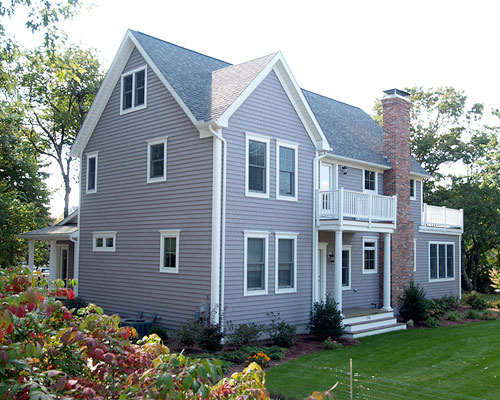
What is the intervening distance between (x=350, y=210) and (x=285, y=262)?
Answer: 2939mm

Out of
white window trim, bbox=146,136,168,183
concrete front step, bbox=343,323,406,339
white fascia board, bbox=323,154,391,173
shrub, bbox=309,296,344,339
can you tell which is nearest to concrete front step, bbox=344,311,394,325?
concrete front step, bbox=343,323,406,339

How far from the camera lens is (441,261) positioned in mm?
25750

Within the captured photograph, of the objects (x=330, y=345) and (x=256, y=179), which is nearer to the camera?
(x=330, y=345)

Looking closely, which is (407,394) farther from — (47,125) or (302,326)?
(47,125)

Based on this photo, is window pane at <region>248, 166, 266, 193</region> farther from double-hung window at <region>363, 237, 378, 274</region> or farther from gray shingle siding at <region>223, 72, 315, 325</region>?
double-hung window at <region>363, 237, 378, 274</region>

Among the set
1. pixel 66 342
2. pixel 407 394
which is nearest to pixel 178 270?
pixel 407 394

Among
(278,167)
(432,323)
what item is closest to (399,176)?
(432,323)

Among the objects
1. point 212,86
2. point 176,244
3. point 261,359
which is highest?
point 212,86

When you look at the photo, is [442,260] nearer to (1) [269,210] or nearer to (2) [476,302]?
(2) [476,302]

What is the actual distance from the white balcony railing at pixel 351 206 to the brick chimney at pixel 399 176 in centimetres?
297

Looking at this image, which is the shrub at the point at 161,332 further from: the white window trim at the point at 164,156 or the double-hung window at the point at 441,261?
the double-hung window at the point at 441,261

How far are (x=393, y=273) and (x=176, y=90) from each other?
Answer: 1169 cm

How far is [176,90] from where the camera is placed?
15195 millimetres

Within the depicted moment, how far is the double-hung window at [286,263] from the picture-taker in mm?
15672
